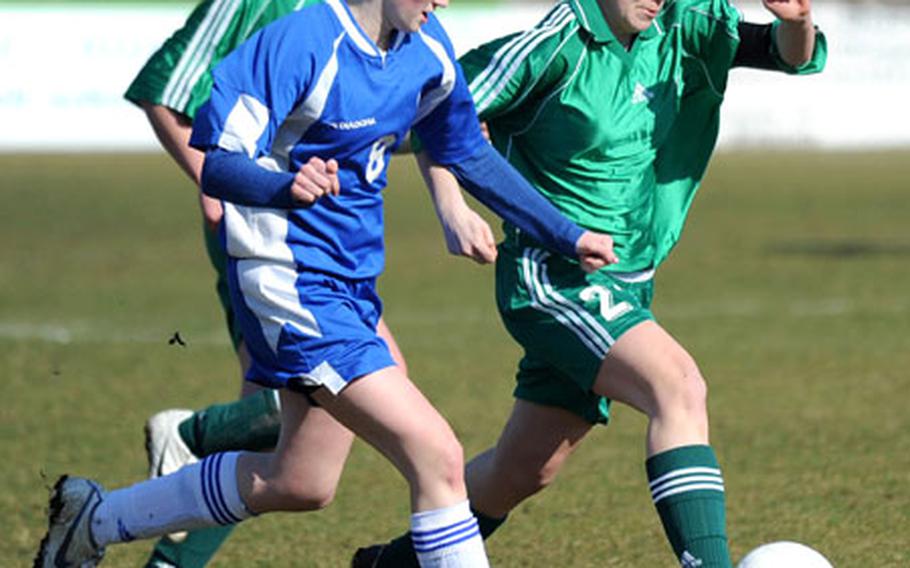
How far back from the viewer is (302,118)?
432 centimetres

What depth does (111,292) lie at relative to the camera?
45.1 ft

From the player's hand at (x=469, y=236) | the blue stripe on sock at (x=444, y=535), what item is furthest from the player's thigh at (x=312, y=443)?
the player's hand at (x=469, y=236)

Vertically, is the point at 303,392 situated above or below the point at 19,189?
above

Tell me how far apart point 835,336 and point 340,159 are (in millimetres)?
7085

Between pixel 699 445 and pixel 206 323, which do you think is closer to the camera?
pixel 699 445

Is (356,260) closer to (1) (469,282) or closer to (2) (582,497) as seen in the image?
(2) (582,497)

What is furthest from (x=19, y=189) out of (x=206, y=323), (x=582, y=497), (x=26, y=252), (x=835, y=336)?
(x=582, y=497)

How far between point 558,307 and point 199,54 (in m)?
1.61

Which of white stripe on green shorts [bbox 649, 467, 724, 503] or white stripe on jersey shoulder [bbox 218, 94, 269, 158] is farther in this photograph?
white stripe on green shorts [bbox 649, 467, 724, 503]

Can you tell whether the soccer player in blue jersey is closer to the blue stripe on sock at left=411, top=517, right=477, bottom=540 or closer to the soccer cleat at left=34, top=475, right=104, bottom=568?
the blue stripe on sock at left=411, top=517, right=477, bottom=540

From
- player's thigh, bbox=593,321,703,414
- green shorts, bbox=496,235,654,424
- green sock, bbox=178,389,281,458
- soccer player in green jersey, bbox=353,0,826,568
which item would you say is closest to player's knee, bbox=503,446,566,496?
soccer player in green jersey, bbox=353,0,826,568

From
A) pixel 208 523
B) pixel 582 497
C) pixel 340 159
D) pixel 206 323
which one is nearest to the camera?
pixel 340 159

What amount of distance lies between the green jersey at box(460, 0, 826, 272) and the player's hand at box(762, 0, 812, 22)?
0.23 metres

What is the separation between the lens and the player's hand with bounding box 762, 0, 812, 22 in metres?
4.89
